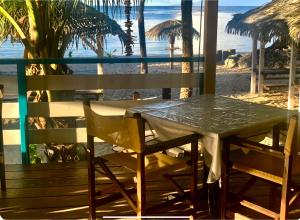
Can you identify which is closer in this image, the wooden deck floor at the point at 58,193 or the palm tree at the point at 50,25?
the wooden deck floor at the point at 58,193

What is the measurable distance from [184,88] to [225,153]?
1554 millimetres

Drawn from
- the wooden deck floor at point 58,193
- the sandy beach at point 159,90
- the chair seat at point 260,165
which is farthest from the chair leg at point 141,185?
the sandy beach at point 159,90

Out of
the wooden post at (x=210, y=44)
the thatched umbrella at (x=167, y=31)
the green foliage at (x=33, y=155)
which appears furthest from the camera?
the green foliage at (x=33, y=155)

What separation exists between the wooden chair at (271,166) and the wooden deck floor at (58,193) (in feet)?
1.11

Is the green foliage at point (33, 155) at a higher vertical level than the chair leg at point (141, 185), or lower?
lower

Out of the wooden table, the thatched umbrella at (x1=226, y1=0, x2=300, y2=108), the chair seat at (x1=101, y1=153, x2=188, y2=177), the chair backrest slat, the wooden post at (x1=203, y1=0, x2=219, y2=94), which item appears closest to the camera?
the chair backrest slat

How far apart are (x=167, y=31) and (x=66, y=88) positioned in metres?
0.99

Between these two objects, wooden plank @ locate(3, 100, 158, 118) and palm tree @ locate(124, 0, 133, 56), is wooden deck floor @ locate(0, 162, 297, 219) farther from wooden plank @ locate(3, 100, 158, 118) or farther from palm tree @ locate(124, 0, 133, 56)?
palm tree @ locate(124, 0, 133, 56)

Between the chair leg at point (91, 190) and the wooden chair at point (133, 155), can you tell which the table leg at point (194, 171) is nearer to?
the wooden chair at point (133, 155)

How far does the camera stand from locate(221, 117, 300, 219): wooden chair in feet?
6.88

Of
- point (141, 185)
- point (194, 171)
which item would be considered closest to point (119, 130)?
point (141, 185)

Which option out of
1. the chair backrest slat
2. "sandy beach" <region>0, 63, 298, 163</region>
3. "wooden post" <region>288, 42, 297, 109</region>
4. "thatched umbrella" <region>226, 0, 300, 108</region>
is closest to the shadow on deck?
"sandy beach" <region>0, 63, 298, 163</region>

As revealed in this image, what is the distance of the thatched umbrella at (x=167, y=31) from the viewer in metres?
3.48

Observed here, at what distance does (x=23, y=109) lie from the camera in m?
3.58
